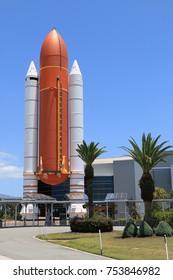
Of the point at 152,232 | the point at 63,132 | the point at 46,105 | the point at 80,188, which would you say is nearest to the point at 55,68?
the point at 46,105

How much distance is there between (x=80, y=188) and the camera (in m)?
68.7

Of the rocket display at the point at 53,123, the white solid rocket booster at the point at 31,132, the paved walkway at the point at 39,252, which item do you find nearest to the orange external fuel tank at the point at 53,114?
the rocket display at the point at 53,123

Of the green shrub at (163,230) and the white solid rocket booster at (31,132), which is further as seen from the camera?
the white solid rocket booster at (31,132)

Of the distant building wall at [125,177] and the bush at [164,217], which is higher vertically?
the distant building wall at [125,177]

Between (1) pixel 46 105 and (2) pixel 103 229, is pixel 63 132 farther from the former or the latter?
(2) pixel 103 229

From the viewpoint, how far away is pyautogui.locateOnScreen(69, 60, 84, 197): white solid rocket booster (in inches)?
2714

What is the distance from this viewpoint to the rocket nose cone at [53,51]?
69750 millimetres

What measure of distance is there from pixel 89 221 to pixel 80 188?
33015 millimetres

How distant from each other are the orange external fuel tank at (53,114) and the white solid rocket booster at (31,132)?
151 centimetres

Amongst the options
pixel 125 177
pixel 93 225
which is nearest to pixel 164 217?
pixel 93 225

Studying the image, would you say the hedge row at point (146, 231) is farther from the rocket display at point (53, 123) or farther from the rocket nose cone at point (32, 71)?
the rocket nose cone at point (32, 71)

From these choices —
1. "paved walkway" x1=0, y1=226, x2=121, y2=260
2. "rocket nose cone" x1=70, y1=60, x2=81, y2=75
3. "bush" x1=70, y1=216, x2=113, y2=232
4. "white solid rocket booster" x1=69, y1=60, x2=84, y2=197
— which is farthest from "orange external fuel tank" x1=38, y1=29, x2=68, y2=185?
"paved walkway" x1=0, y1=226, x2=121, y2=260

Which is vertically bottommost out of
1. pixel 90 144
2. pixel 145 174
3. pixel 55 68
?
pixel 145 174
